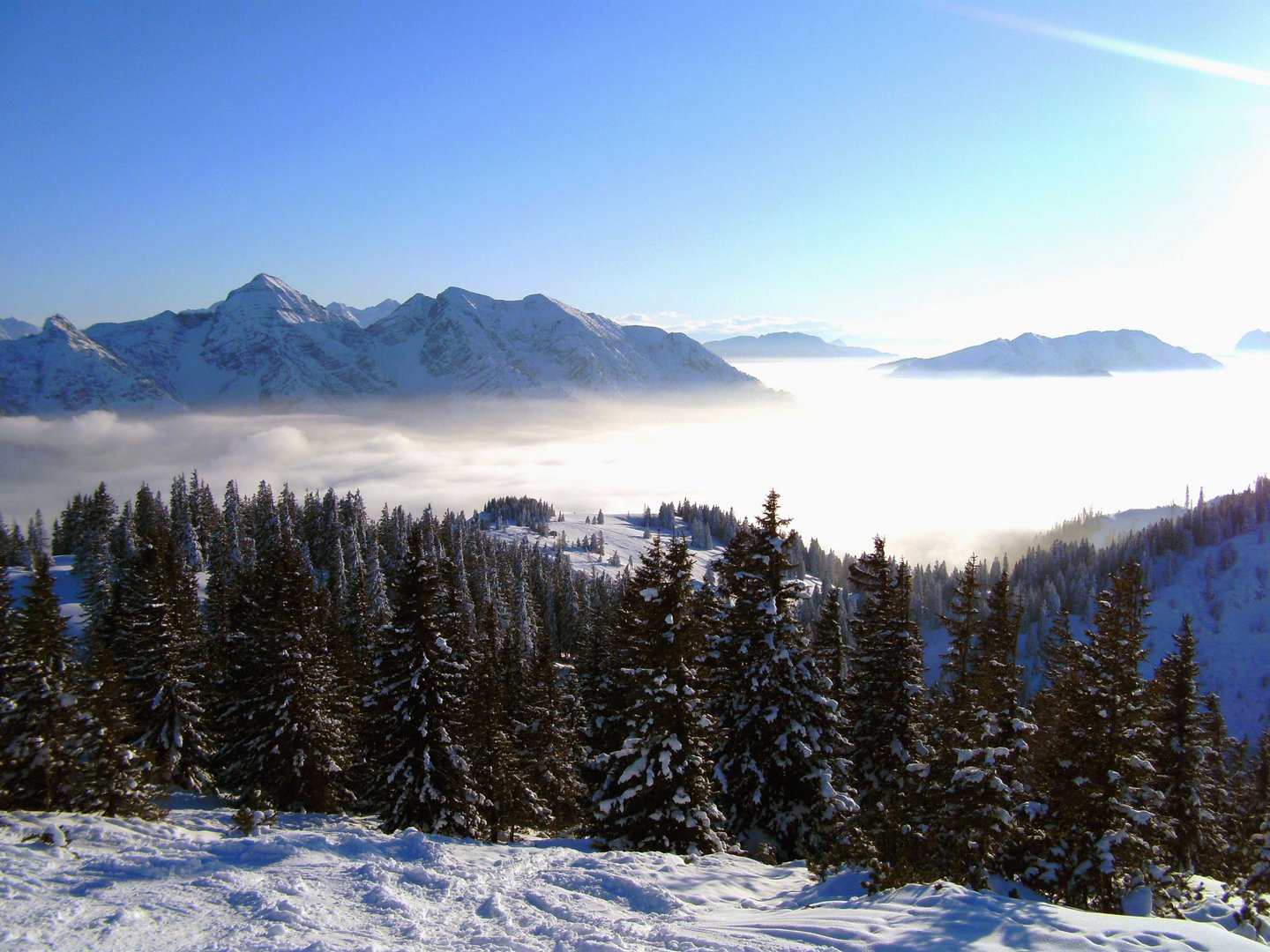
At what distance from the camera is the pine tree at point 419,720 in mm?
24359

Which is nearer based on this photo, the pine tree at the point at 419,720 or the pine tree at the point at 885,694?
the pine tree at the point at 885,694

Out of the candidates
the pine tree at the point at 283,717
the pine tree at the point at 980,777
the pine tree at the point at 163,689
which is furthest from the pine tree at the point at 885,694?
the pine tree at the point at 163,689

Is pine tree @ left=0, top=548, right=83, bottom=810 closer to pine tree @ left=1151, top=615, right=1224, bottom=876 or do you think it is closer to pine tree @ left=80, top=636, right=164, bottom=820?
pine tree @ left=80, top=636, right=164, bottom=820

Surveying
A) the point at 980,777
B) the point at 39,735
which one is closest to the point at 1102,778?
the point at 980,777

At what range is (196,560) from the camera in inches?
3775

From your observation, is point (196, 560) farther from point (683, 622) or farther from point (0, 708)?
point (683, 622)

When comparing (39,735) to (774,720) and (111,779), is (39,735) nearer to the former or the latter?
(111,779)

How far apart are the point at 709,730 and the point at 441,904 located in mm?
10743

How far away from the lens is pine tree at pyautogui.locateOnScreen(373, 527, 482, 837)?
24359 mm

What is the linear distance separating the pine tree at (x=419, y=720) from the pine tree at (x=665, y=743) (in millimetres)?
6467

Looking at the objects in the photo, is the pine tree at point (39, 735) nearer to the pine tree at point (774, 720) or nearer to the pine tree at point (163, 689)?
the pine tree at point (163, 689)

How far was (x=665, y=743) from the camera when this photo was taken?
20.1 meters

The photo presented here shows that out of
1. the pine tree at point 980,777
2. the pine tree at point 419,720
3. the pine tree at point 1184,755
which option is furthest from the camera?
the pine tree at point 1184,755

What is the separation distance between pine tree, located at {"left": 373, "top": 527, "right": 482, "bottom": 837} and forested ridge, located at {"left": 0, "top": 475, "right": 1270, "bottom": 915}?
9 centimetres
